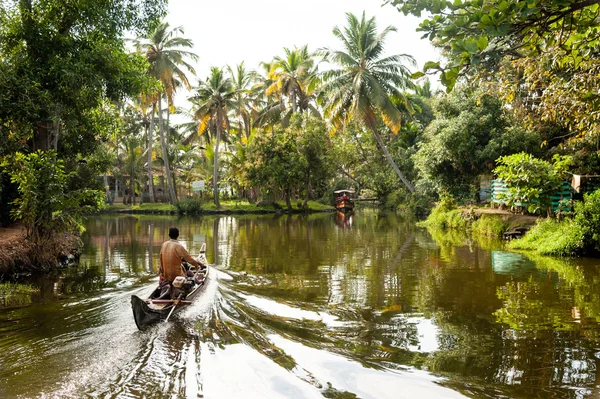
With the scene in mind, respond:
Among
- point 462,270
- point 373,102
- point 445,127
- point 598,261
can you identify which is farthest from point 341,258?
point 373,102

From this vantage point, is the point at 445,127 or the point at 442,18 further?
the point at 445,127

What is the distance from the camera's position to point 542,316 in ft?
25.0

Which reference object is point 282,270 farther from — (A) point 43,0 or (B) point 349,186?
(B) point 349,186

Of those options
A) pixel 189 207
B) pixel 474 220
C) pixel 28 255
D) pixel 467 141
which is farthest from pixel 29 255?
pixel 189 207

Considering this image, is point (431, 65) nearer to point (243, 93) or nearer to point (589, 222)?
point (589, 222)

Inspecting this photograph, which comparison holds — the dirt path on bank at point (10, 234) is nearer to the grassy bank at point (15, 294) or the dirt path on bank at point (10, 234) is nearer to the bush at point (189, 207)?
the grassy bank at point (15, 294)

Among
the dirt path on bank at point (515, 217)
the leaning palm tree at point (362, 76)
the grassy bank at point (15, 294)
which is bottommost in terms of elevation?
the grassy bank at point (15, 294)

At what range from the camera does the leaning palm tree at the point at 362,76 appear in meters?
28.0

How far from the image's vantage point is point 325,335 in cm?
676

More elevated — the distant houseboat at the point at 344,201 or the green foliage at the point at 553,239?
the distant houseboat at the point at 344,201

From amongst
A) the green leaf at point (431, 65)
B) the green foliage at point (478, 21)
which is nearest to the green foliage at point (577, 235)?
the green foliage at point (478, 21)

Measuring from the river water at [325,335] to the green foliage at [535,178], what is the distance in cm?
299

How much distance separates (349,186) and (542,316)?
42.6m

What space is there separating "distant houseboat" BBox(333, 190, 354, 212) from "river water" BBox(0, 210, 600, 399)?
97.7 feet
